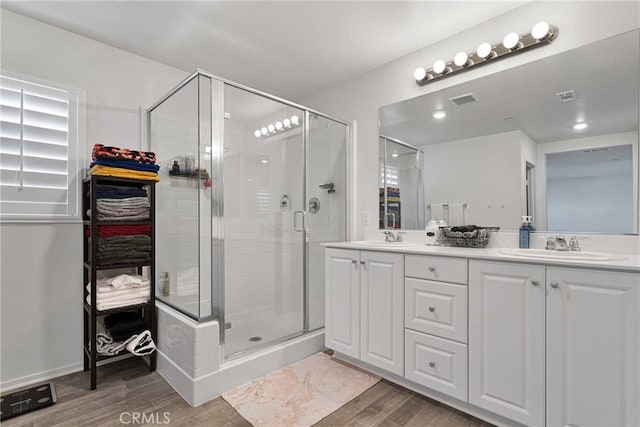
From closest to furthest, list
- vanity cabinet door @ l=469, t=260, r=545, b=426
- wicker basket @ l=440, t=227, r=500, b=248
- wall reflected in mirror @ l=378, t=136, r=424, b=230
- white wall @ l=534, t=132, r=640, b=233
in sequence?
vanity cabinet door @ l=469, t=260, r=545, b=426
white wall @ l=534, t=132, r=640, b=233
wicker basket @ l=440, t=227, r=500, b=248
wall reflected in mirror @ l=378, t=136, r=424, b=230

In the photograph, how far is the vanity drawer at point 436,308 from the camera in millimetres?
1703

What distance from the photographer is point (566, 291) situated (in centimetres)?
139

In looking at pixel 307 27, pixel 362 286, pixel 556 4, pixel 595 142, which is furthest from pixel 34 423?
pixel 556 4

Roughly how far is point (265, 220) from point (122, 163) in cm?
112

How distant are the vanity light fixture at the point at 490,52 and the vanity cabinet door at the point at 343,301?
1.46 m

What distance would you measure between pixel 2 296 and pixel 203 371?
137 cm

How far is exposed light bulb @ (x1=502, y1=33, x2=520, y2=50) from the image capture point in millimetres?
1962

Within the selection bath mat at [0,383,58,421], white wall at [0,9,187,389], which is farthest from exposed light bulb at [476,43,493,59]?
bath mat at [0,383,58,421]

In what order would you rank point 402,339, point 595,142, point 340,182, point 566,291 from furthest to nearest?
Result: point 340,182
point 402,339
point 595,142
point 566,291

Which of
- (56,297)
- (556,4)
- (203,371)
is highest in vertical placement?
(556,4)

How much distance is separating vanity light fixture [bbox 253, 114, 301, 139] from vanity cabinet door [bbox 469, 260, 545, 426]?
181cm

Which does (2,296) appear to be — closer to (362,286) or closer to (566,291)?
(362,286)

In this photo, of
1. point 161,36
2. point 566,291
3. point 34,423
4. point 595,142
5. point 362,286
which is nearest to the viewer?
point 566,291

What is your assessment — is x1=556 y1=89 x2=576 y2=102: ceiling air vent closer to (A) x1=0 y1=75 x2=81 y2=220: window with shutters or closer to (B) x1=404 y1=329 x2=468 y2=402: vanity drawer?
(B) x1=404 y1=329 x2=468 y2=402: vanity drawer
